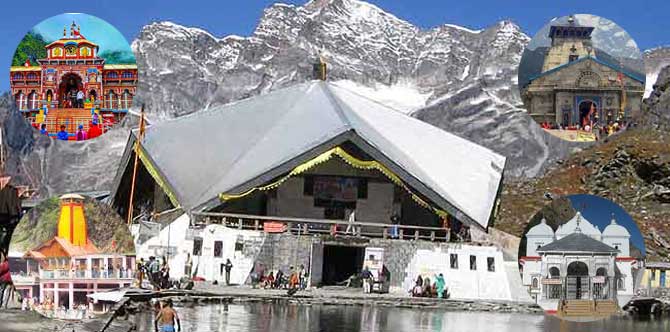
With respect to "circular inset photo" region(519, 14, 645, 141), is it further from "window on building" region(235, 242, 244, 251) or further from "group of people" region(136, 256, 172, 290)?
"group of people" region(136, 256, 172, 290)

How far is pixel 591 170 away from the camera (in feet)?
175

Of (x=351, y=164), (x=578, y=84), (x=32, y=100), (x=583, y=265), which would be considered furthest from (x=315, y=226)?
(x=583, y=265)

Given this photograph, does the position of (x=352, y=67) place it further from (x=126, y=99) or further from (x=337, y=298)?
(x=337, y=298)

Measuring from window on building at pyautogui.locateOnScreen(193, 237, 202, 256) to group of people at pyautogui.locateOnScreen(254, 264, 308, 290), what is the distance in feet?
5.60

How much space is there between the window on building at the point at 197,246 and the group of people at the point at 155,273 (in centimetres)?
238

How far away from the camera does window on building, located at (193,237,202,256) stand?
1230 inches

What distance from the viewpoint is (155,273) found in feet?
91.4

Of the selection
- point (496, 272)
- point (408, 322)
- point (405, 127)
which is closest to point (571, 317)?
point (408, 322)

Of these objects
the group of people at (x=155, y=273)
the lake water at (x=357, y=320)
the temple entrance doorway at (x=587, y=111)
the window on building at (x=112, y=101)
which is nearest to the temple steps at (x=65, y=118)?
the window on building at (x=112, y=101)

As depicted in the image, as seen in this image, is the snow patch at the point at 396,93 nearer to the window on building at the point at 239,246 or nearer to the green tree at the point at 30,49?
the green tree at the point at 30,49

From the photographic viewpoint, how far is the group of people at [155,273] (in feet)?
88.1

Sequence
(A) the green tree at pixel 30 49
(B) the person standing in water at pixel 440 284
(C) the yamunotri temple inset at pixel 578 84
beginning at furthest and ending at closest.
Result: (A) the green tree at pixel 30 49 < (C) the yamunotri temple inset at pixel 578 84 < (B) the person standing in water at pixel 440 284

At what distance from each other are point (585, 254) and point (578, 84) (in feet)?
39.0

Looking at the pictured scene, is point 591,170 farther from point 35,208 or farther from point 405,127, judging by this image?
point 35,208
